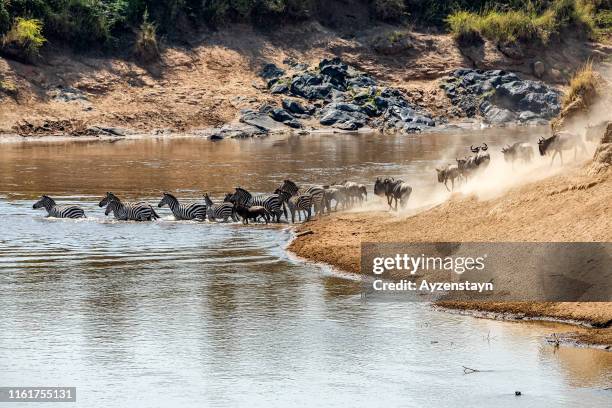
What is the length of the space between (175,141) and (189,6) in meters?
15.5

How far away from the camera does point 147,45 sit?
70062 mm

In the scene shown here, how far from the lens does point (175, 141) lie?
2466 inches

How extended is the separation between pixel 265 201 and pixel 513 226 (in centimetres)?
1055

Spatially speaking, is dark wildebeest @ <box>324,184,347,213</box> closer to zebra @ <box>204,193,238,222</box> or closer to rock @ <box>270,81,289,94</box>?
zebra @ <box>204,193,238,222</box>

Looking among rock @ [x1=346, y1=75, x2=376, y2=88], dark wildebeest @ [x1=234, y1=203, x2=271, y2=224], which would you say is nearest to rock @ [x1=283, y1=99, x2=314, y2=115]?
rock @ [x1=346, y1=75, x2=376, y2=88]

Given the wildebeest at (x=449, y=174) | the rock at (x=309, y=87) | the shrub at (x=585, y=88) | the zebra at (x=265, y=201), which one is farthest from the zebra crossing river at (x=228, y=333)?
the rock at (x=309, y=87)

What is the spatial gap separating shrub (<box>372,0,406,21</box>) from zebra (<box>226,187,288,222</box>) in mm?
46196

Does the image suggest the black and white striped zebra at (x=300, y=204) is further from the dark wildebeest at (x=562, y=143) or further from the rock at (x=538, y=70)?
the rock at (x=538, y=70)

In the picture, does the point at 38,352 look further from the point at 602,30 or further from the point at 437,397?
the point at 602,30

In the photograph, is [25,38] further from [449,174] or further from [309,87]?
[449,174]

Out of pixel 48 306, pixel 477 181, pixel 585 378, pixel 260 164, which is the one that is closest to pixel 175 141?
pixel 260 164

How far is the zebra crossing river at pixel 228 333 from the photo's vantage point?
1688 centimetres

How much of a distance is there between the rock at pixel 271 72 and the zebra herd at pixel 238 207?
121 ft

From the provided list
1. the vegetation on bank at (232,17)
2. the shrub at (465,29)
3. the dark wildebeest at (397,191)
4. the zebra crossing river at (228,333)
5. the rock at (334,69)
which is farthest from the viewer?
the shrub at (465,29)
